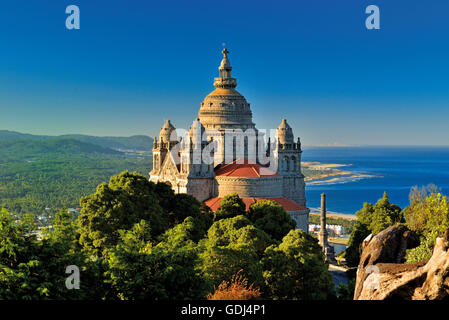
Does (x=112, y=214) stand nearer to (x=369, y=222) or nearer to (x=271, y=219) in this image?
(x=271, y=219)

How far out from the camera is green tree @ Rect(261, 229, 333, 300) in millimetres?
31641

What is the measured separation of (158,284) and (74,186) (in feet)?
493

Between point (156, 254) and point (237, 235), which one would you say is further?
point (237, 235)

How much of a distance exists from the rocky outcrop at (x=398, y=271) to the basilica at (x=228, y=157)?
39.4 meters

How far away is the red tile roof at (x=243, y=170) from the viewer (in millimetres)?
60287

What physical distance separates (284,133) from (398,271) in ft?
170

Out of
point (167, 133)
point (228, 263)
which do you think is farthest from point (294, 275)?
point (167, 133)

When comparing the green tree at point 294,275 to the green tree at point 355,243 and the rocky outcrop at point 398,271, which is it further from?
the green tree at point 355,243

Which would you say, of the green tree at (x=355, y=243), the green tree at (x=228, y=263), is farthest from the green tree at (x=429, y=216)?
the green tree at (x=228, y=263)

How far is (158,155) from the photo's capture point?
68.8 metres

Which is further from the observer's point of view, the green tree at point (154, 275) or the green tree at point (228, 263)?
the green tree at point (228, 263)

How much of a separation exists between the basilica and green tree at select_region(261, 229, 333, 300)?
2478 cm

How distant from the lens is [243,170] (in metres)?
61.0
